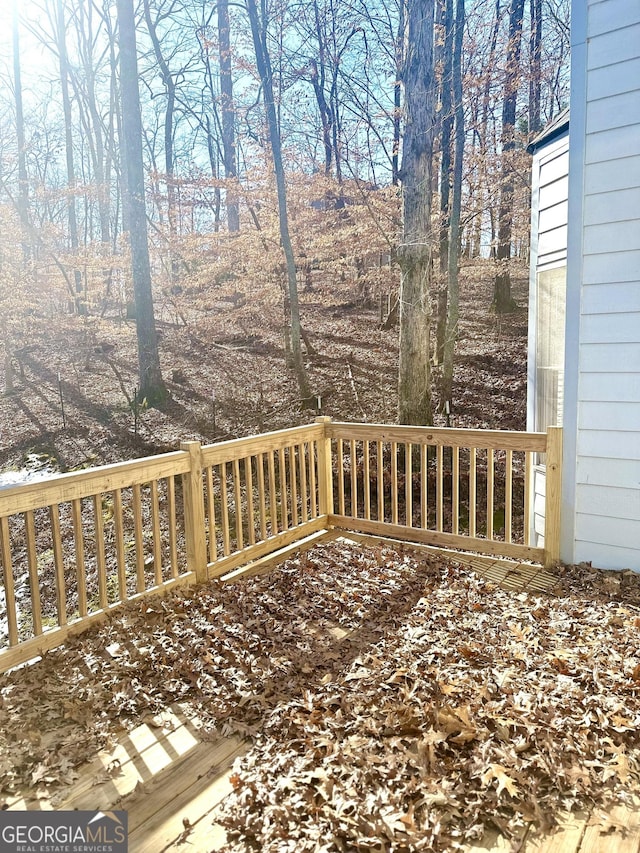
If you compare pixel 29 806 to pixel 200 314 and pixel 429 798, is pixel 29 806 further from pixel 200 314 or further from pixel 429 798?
pixel 200 314

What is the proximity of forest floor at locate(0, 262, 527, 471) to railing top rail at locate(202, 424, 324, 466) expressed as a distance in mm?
4265

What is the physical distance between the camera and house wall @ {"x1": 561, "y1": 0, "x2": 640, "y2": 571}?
12.0ft

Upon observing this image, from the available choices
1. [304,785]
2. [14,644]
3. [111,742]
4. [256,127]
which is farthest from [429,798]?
[256,127]

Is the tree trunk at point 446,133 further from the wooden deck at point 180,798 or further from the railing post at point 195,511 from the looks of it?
the wooden deck at point 180,798

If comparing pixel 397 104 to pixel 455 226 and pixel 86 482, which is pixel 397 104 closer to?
pixel 455 226

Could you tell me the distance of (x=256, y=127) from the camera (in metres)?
10.6

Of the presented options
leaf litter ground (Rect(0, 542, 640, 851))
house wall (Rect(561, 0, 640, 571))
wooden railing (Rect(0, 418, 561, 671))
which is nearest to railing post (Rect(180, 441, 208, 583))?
wooden railing (Rect(0, 418, 561, 671))

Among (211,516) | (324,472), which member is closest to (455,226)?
(324,472)

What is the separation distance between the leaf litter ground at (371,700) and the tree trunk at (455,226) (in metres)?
5.36

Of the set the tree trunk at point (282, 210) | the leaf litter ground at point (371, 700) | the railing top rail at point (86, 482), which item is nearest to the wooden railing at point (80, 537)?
the railing top rail at point (86, 482)

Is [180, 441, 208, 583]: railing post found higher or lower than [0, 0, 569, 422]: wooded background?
lower

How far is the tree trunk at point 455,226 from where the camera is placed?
8.97 metres

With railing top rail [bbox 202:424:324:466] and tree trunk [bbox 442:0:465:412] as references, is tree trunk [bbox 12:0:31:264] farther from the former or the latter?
railing top rail [bbox 202:424:324:466]

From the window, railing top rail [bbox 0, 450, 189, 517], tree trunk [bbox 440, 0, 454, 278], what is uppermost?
tree trunk [bbox 440, 0, 454, 278]
